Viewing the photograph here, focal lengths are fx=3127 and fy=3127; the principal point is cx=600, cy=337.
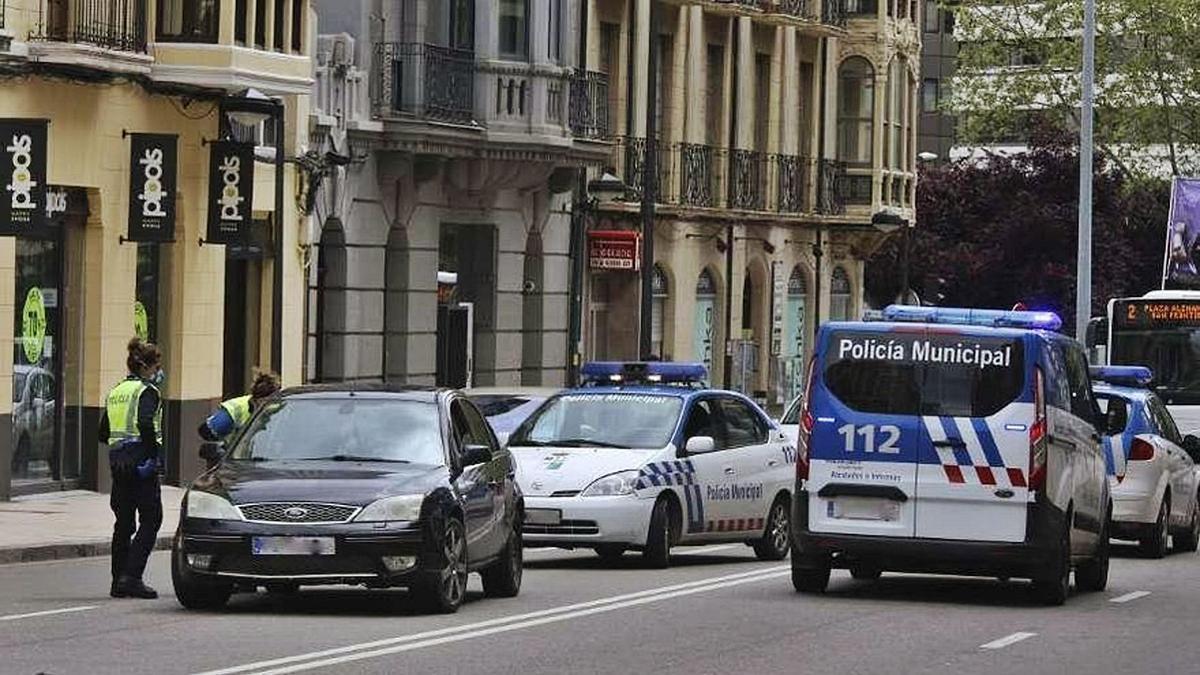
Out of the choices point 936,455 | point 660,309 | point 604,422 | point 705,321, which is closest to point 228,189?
point 604,422

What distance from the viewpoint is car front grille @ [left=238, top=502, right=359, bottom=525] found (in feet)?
61.8

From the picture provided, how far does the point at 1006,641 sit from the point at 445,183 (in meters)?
25.5

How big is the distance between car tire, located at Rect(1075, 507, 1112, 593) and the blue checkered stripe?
3441 mm

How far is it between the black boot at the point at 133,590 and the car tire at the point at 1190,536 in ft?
43.2

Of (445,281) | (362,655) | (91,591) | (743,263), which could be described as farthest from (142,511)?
(743,263)

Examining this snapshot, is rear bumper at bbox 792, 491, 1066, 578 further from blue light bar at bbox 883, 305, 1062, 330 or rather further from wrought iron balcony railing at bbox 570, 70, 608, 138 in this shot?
wrought iron balcony railing at bbox 570, 70, 608, 138

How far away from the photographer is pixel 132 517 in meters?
21.1

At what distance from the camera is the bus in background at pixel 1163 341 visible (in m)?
44.0

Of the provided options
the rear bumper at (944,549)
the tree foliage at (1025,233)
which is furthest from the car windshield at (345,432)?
the tree foliage at (1025,233)

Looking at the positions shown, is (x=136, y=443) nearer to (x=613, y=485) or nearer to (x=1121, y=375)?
(x=613, y=485)

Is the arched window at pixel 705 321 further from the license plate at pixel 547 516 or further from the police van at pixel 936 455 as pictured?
the police van at pixel 936 455

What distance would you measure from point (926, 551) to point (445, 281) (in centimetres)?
2335

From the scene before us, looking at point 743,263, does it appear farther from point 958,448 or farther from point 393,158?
point 958,448

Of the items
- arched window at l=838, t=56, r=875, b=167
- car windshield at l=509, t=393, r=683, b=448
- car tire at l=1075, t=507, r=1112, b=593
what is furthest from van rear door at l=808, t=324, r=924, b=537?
arched window at l=838, t=56, r=875, b=167
